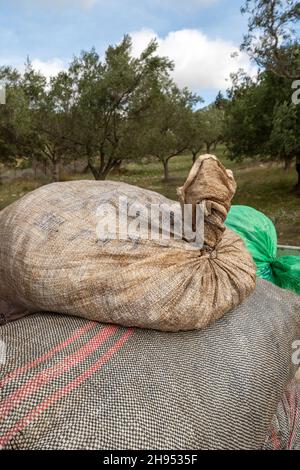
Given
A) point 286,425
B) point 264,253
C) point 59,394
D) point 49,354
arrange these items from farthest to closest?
point 264,253 → point 286,425 → point 49,354 → point 59,394

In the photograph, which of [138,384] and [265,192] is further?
[265,192]

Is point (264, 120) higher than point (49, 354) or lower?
higher

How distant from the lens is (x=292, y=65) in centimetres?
794

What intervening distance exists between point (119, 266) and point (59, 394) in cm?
39

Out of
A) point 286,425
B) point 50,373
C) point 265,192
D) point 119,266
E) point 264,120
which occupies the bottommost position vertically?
point 286,425

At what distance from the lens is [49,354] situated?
3.51ft

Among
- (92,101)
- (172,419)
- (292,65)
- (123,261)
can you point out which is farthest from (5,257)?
(92,101)

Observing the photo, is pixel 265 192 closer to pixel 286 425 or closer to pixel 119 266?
pixel 286 425

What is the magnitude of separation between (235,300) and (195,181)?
42 cm

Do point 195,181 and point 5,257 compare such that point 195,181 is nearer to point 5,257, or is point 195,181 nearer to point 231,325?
point 231,325

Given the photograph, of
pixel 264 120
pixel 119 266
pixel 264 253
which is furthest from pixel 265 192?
pixel 119 266

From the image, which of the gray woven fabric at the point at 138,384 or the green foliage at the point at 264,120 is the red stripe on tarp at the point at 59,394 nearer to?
the gray woven fabric at the point at 138,384

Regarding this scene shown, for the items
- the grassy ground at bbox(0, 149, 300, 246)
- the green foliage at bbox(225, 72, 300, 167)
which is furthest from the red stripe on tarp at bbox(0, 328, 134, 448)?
the green foliage at bbox(225, 72, 300, 167)

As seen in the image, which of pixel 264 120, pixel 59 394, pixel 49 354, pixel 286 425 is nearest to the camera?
pixel 59 394
